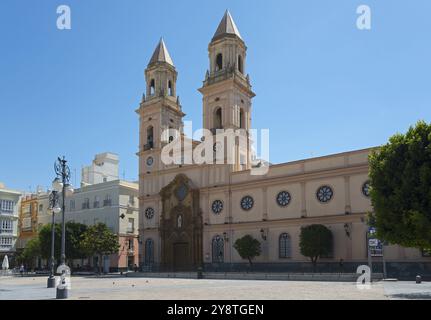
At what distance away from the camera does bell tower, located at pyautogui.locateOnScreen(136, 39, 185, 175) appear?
56688 mm

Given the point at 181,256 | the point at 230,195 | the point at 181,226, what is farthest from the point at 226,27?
the point at 181,256

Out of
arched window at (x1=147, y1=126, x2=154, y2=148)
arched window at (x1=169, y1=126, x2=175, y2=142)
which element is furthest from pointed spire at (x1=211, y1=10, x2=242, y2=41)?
arched window at (x1=147, y1=126, x2=154, y2=148)

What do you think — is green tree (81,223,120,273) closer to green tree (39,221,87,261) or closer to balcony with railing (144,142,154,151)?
green tree (39,221,87,261)

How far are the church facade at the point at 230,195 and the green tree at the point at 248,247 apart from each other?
1.06 m

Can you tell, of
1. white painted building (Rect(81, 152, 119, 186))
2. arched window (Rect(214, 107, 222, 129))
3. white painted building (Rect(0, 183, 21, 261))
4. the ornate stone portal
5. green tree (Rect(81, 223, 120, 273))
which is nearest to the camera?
the ornate stone portal

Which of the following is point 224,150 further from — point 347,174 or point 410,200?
point 410,200

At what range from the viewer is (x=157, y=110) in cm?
5747

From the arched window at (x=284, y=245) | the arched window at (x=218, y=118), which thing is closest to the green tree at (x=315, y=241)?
the arched window at (x=284, y=245)

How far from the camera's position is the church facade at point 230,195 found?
40.8 metres

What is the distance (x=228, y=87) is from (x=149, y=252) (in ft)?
67.3

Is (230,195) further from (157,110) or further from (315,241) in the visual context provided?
(157,110)

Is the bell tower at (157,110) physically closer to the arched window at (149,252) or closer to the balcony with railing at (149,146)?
the balcony with railing at (149,146)

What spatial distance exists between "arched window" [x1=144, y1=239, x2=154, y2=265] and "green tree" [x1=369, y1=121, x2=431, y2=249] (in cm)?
3452
